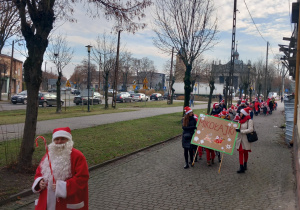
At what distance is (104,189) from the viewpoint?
6.27 metres

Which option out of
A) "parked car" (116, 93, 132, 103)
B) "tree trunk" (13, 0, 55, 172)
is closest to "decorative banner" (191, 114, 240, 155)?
"tree trunk" (13, 0, 55, 172)

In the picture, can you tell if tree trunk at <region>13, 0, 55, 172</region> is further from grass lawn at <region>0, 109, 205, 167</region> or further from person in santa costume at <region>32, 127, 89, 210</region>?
person in santa costume at <region>32, 127, 89, 210</region>

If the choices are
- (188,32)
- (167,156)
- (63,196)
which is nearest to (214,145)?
(167,156)

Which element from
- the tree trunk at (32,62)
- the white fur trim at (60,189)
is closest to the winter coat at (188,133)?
the tree trunk at (32,62)

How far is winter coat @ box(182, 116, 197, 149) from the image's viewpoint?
8.17 meters

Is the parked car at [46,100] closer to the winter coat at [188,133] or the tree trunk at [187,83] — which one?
the tree trunk at [187,83]

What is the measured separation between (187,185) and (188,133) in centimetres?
190

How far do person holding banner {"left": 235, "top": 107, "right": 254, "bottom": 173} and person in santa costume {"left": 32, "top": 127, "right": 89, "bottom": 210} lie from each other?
17.9 ft

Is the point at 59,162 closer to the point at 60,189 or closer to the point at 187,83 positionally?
the point at 60,189

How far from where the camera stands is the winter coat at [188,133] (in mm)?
8172

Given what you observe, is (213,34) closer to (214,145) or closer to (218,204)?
(214,145)

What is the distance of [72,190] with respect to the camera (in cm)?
312

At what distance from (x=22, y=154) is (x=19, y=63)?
6863 cm

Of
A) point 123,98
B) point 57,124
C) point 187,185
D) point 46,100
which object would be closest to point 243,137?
point 187,185
